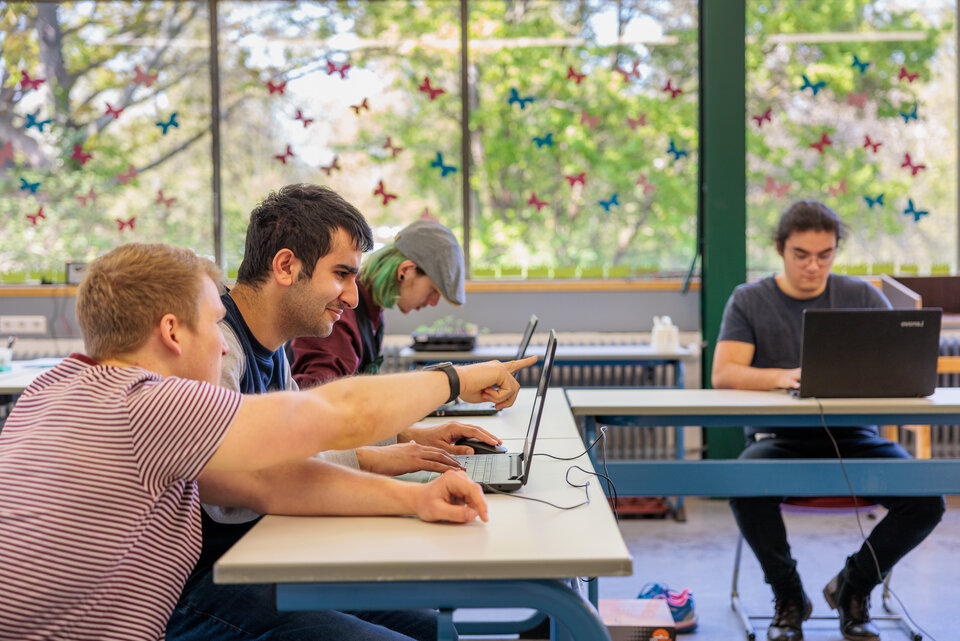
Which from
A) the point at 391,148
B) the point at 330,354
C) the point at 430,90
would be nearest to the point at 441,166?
the point at 391,148

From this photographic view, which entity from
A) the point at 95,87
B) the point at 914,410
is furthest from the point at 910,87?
the point at 95,87

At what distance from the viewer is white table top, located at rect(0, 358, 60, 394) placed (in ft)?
9.87

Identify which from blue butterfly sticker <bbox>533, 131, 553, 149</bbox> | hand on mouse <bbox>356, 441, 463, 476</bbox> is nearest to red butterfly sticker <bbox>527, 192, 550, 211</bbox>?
blue butterfly sticker <bbox>533, 131, 553, 149</bbox>

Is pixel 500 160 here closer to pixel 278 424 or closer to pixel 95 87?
pixel 95 87

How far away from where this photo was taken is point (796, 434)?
278 centimetres

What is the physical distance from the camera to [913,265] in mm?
4961

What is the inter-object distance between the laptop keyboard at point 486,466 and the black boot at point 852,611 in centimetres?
146

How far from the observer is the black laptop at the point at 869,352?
7.49 feet

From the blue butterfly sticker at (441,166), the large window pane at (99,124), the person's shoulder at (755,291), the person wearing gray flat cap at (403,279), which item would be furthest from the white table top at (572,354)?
the large window pane at (99,124)

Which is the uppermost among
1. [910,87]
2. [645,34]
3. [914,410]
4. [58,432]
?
[645,34]

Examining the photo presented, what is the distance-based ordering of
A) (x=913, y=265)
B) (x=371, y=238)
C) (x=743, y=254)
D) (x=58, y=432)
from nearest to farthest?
(x=58, y=432) → (x=371, y=238) → (x=743, y=254) → (x=913, y=265)

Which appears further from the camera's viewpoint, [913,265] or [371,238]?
[913,265]

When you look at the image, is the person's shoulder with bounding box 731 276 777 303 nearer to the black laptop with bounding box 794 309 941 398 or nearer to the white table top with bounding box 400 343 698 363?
the black laptop with bounding box 794 309 941 398

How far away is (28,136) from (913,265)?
517 centimetres
